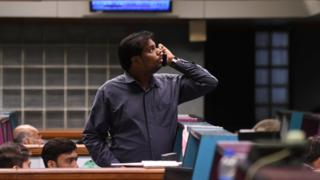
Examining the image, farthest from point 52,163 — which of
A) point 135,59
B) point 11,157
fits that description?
point 135,59

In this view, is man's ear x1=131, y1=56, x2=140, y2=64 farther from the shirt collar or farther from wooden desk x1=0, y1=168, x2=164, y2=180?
wooden desk x1=0, y1=168, x2=164, y2=180

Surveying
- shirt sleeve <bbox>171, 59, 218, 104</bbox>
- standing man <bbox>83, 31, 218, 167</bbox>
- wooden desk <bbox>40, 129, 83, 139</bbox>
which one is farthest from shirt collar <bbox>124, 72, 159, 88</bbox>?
wooden desk <bbox>40, 129, 83, 139</bbox>

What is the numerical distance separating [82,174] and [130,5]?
6578mm

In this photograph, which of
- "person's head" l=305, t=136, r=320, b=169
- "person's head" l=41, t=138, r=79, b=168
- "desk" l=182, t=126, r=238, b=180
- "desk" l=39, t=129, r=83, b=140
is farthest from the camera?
"desk" l=39, t=129, r=83, b=140

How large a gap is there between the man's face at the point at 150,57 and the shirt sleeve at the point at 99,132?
8.8 inches

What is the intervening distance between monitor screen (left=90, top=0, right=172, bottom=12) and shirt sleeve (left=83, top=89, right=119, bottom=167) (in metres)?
5.72

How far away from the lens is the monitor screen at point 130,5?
851 cm

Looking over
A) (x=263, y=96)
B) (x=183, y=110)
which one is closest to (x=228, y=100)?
(x=263, y=96)

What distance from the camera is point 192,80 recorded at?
299 cm

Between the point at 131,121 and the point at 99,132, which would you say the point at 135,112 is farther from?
the point at 99,132

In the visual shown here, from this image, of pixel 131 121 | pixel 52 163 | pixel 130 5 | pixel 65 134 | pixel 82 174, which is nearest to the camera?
pixel 82 174

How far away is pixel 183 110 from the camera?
30.9 ft

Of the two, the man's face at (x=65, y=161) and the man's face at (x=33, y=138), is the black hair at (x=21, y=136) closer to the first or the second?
the man's face at (x=33, y=138)

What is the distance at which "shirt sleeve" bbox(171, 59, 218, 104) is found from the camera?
2.99 metres
